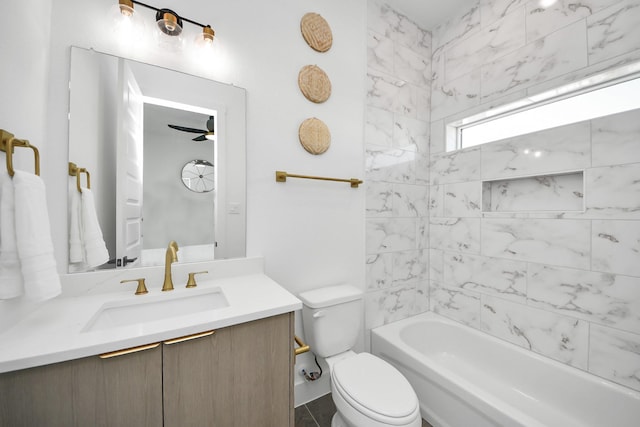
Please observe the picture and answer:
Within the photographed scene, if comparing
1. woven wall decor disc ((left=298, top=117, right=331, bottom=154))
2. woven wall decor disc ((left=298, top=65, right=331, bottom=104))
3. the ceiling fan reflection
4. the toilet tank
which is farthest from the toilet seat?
woven wall decor disc ((left=298, top=65, right=331, bottom=104))

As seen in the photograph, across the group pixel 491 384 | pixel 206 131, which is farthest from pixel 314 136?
pixel 491 384

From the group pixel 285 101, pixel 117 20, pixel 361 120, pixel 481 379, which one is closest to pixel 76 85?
pixel 117 20

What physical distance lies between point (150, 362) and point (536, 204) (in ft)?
7.14

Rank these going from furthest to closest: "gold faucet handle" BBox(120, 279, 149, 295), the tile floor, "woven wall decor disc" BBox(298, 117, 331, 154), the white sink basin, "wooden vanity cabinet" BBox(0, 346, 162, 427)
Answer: "woven wall decor disc" BBox(298, 117, 331, 154)
the tile floor
"gold faucet handle" BBox(120, 279, 149, 295)
the white sink basin
"wooden vanity cabinet" BBox(0, 346, 162, 427)

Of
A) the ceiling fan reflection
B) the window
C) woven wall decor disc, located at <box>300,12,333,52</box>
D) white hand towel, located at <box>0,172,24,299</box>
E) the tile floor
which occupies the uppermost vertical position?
woven wall decor disc, located at <box>300,12,333,52</box>

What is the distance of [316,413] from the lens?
154 centimetres

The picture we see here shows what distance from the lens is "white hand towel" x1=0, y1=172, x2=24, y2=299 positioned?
707 mm

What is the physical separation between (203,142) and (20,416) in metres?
1.17

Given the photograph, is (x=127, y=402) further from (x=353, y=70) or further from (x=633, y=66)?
(x=633, y=66)

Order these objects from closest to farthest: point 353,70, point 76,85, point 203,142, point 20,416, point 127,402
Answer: point 20,416
point 127,402
point 76,85
point 203,142
point 353,70

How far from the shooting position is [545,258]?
1543 millimetres

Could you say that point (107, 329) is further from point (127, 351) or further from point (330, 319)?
point (330, 319)

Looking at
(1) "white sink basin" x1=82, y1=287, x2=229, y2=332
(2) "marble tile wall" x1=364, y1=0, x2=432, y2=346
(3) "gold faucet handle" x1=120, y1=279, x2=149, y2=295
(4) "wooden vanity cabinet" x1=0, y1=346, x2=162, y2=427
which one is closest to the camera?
(4) "wooden vanity cabinet" x1=0, y1=346, x2=162, y2=427

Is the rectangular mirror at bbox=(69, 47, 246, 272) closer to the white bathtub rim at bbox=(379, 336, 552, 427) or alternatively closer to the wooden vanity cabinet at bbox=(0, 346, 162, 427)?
the wooden vanity cabinet at bbox=(0, 346, 162, 427)
